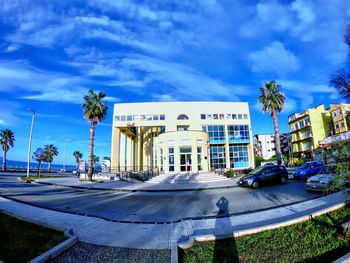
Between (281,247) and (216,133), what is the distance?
33174mm

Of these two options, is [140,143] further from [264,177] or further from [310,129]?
[310,129]

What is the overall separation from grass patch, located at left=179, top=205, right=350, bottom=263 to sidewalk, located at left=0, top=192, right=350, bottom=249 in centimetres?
36

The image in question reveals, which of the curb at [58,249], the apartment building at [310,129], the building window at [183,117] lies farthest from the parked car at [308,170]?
the apartment building at [310,129]

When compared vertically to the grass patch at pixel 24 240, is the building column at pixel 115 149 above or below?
above

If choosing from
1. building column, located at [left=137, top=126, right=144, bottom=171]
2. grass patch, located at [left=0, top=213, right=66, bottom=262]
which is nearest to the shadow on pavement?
grass patch, located at [left=0, top=213, right=66, bottom=262]

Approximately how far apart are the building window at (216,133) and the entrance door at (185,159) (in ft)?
38.8

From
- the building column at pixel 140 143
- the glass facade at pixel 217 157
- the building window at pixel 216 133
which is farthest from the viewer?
the building column at pixel 140 143

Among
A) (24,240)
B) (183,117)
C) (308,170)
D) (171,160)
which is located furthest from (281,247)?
(183,117)

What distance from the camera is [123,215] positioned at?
339 inches

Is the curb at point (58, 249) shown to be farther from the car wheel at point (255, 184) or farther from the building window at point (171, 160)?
the building window at point (171, 160)

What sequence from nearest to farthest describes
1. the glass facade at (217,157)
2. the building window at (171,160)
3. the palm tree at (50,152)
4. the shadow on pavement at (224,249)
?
1. the shadow on pavement at (224,249)
2. the building window at (171,160)
3. the glass facade at (217,157)
4. the palm tree at (50,152)

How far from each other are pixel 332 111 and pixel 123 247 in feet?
181

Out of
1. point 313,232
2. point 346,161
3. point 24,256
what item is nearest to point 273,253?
point 313,232

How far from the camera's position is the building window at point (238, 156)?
125ft
